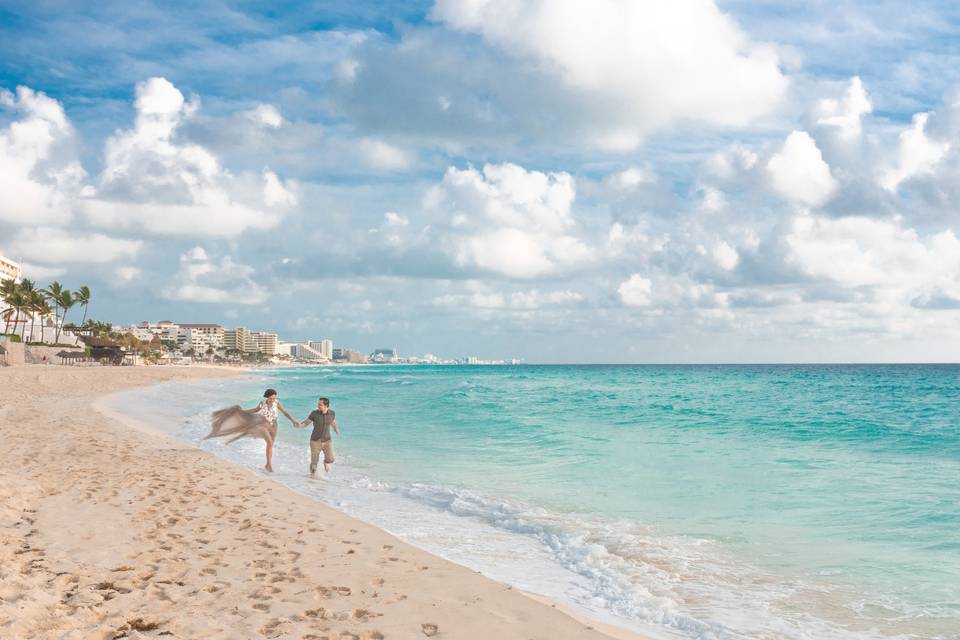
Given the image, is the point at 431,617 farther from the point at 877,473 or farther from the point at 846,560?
the point at 877,473

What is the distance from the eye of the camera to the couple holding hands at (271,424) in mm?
13641

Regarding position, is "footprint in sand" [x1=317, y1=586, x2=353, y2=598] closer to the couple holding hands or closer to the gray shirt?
the couple holding hands

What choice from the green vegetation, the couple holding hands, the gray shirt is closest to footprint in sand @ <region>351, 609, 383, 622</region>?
the couple holding hands

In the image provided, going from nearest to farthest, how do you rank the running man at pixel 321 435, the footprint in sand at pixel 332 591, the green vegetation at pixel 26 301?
1. the footprint in sand at pixel 332 591
2. the running man at pixel 321 435
3. the green vegetation at pixel 26 301

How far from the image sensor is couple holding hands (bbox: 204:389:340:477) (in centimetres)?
1364

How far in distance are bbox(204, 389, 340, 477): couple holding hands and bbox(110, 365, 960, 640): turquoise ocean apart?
0.59 m

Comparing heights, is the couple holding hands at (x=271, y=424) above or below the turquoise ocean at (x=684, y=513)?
above

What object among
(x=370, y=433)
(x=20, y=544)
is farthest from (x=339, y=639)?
(x=370, y=433)

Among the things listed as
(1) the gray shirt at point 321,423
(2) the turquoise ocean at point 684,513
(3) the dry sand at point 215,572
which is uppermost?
(1) the gray shirt at point 321,423

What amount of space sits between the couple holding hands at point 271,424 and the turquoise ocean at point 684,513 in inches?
23.2

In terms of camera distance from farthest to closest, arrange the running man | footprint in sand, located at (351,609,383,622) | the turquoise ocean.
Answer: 1. the running man
2. the turquoise ocean
3. footprint in sand, located at (351,609,383,622)

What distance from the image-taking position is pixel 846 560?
8.29 metres

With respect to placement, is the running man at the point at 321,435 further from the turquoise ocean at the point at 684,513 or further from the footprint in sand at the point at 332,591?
the footprint in sand at the point at 332,591

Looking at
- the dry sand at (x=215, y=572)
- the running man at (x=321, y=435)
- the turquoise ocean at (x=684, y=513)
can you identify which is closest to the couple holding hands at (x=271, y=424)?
the running man at (x=321, y=435)
